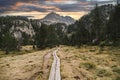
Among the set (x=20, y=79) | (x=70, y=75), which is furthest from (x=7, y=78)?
(x=70, y=75)

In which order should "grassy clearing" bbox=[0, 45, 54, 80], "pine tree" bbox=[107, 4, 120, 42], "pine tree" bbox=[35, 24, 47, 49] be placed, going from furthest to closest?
"pine tree" bbox=[35, 24, 47, 49], "pine tree" bbox=[107, 4, 120, 42], "grassy clearing" bbox=[0, 45, 54, 80]

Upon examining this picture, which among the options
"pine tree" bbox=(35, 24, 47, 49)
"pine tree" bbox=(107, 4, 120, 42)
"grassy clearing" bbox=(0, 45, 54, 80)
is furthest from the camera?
"pine tree" bbox=(35, 24, 47, 49)

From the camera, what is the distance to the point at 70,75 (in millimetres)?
35281

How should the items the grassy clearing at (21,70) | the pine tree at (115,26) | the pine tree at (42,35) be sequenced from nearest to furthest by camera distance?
the grassy clearing at (21,70)
the pine tree at (115,26)
the pine tree at (42,35)

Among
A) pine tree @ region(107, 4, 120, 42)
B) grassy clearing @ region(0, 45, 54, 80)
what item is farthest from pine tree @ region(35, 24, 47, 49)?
grassy clearing @ region(0, 45, 54, 80)

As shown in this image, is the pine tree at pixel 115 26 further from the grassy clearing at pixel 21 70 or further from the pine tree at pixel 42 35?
the grassy clearing at pixel 21 70

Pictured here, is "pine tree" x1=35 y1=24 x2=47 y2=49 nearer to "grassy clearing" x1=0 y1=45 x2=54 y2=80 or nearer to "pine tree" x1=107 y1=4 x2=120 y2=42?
"pine tree" x1=107 y1=4 x2=120 y2=42

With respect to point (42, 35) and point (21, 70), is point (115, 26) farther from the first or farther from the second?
point (21, 70)

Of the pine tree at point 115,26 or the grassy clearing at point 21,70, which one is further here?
the pine tree at point 115,26

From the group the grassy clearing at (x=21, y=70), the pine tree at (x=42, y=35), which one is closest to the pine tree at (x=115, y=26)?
the pine tree at (x=42, y=35)

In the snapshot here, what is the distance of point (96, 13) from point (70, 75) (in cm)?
9245

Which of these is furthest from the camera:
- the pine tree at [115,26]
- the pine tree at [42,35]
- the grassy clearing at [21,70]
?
the pine tree at [42,35]

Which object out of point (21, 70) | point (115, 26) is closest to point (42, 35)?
point (115, 26)

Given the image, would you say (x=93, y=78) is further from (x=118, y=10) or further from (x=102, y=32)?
(x=102, y=32)
